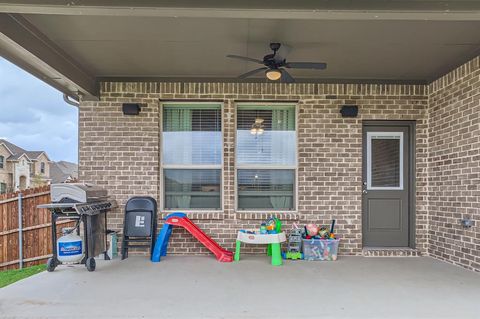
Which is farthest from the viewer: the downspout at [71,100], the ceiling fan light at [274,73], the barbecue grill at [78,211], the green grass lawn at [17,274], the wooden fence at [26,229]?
the wooden fence at [26,229]

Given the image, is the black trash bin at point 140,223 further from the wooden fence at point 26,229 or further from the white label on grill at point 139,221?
the wooden fence at point 26,229

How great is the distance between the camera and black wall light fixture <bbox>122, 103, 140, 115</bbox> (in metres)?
5.38

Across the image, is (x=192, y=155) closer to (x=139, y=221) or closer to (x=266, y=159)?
(x=266, y=159)

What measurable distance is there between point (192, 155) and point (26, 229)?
3599 millimetres

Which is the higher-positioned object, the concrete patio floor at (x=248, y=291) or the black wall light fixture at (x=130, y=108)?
the black wall light fixture at (x=130, y=108)

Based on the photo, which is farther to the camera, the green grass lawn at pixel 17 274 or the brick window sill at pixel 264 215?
the brick window sill at pixel 264 215

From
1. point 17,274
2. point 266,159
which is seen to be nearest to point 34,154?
point 17,274

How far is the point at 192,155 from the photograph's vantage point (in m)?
5.67

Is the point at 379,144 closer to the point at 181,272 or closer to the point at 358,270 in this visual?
the point at 358,270

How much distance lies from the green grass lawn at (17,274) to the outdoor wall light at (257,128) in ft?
13.6

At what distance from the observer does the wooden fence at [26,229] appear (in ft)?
20.8

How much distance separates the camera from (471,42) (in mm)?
4016

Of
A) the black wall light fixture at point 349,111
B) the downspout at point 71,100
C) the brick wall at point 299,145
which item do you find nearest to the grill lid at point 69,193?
the brick wall at point 299,145

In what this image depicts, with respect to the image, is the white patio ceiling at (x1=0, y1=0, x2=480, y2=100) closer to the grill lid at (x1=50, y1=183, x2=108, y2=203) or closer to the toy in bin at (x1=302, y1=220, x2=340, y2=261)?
the grill lid at (x1=50, y1=183, x2=108, y2=203)
